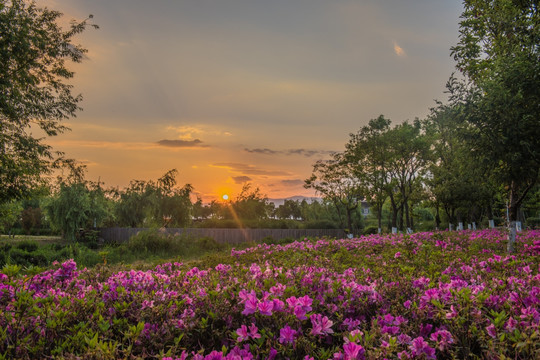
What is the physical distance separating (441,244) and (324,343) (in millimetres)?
7974

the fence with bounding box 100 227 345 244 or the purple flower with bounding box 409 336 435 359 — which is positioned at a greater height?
the purple flower with bounding box 409 336 435 359

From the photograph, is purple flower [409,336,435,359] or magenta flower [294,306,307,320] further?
magenta flower [294,306,307,320]

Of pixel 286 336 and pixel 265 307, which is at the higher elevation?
pixel 265 307

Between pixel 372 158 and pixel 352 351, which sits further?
pixel 372 158

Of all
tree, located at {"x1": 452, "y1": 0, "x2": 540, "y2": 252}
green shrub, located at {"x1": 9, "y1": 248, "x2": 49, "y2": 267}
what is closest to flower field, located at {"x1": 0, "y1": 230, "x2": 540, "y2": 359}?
tree, located at {"x1": 452, "y1": 0, "x2": 540, "y2": 252}

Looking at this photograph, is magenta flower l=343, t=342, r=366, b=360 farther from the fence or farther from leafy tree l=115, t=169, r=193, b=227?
leafy tree l=115, t=169, r=193, b=227

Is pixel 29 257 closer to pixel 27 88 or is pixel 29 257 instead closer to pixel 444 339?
pixel 27 88

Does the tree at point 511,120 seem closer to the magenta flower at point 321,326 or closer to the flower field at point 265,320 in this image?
the flower field at point 265,320

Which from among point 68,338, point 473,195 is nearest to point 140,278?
point 68,338

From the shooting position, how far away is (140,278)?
3.38 m

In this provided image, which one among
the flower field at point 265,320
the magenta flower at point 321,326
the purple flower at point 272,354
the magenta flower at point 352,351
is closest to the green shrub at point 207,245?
the flower field at point 265,320

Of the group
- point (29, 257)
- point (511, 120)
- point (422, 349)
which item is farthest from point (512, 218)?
point (29, 257)

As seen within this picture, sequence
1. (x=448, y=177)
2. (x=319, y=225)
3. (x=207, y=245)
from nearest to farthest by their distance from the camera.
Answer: (x=207, y=245) → (x=448, y=177) → (x=319, y=225)

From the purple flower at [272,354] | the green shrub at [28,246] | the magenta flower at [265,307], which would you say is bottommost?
the green shrub at [28,246]
